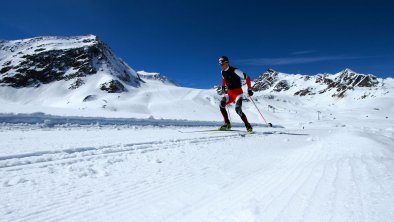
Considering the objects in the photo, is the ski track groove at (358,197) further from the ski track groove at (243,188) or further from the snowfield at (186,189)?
the ski track groove at (243,188)

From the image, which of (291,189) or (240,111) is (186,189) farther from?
(240,111)

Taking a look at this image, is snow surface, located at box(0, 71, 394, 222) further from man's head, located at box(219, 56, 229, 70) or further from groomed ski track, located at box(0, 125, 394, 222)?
man's head, located at box(219, 56, 229, 70)

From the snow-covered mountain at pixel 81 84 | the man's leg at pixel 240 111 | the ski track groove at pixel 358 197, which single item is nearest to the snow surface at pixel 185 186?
the ski track groove at pixel 358 197

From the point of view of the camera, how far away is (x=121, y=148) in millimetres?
5633

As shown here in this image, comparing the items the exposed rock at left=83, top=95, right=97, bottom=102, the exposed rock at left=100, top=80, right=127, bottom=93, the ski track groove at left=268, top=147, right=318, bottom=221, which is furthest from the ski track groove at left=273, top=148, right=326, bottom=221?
the exposed rock at left=100, top=80, right=127, bottom=93

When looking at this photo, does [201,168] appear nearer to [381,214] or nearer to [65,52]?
[381,214]

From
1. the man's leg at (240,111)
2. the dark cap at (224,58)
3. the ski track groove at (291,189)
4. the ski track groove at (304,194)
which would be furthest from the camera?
the dark cap at (224,58)

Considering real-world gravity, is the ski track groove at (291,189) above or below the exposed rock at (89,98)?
below

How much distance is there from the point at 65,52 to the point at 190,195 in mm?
131451

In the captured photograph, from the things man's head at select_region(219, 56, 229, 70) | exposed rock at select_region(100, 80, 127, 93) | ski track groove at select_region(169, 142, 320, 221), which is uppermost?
exposed rock at select_region(100, 80, 127, 93)

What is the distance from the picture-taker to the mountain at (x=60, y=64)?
105 metres

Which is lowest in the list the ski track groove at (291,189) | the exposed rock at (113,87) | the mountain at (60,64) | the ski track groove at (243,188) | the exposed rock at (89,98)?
the ski track groove at (243,188)

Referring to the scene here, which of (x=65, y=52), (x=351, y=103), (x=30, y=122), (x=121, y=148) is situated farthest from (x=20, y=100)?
(x=351, y=103)

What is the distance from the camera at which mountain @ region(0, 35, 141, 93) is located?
4131 inches
